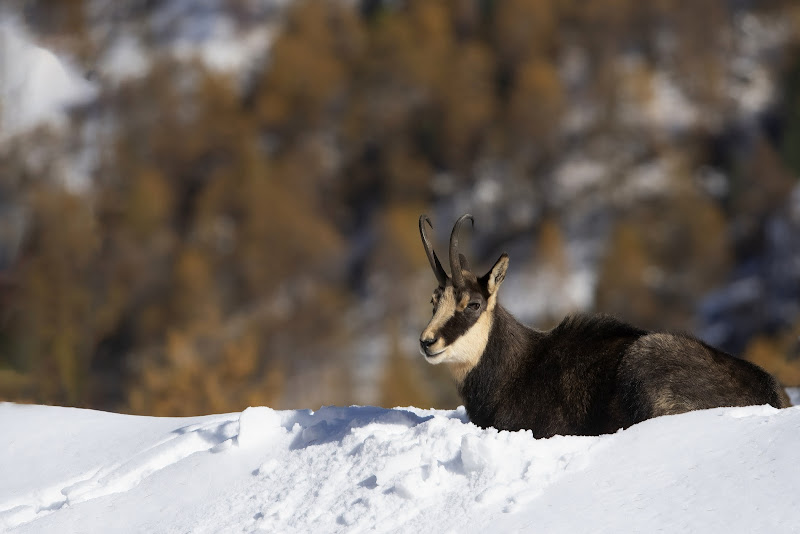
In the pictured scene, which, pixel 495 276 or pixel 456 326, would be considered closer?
pixel 456 326

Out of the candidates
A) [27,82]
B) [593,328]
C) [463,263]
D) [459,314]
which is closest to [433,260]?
[463,263]

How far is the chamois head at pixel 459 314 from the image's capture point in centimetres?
962

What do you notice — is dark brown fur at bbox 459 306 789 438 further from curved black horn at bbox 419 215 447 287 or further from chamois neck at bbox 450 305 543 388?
curved black horn at bbox 419 215 447 287

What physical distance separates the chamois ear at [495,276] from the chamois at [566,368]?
1 cm

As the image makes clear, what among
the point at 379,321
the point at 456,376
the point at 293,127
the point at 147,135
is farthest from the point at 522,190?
the point at 456,376

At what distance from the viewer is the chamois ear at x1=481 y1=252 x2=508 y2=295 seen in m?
9.91

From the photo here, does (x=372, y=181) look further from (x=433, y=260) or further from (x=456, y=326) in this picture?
(x=456, y=326)

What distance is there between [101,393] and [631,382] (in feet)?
264

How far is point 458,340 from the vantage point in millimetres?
9805

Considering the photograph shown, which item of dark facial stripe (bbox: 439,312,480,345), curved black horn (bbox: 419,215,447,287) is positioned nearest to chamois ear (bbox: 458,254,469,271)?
curved black horn (bbox: 419,215,447,287)

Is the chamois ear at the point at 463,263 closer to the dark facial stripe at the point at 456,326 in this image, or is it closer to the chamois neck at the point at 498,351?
the chamois neck at the point at 498,351

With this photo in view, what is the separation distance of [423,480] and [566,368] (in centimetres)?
220

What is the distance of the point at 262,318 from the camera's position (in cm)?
12262

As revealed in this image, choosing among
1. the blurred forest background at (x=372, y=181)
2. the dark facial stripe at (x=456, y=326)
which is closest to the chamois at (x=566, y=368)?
the dark facial stripe at (x=456, y=326)
